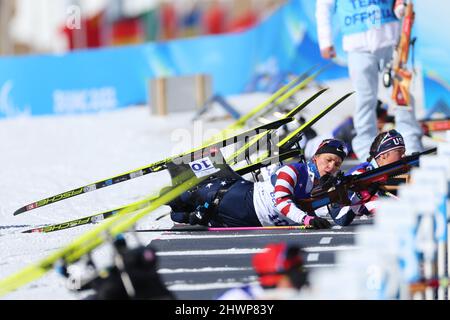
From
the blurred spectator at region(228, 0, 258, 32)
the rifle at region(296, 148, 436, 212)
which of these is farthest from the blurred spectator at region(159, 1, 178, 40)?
the rifle at region(296, 148, 436, 212)

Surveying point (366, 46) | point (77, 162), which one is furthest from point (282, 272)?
point (77, 162)

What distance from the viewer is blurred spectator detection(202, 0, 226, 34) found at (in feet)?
112

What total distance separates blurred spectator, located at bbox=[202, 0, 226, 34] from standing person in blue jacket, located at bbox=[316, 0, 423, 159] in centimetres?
2236

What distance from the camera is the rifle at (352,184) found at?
340 inches

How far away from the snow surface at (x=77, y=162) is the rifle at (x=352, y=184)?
50.2 inches

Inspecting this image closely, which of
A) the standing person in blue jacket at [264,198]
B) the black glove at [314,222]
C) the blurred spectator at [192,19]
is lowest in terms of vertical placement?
the black glove at [314,222]

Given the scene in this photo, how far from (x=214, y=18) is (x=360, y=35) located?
76.1ft

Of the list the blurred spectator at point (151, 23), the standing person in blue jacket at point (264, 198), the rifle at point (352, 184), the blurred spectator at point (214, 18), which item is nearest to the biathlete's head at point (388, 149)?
the rifle at point (352, 184)

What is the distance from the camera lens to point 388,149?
8961mm

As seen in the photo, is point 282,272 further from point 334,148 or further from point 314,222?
point 334,148

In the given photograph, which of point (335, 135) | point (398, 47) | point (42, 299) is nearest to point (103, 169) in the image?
point (335, 135)

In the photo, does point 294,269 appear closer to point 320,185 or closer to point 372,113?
point 320,185

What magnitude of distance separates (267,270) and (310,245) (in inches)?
102

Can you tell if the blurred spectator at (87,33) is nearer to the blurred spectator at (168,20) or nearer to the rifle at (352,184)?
the blurred spectator at (168,20)
